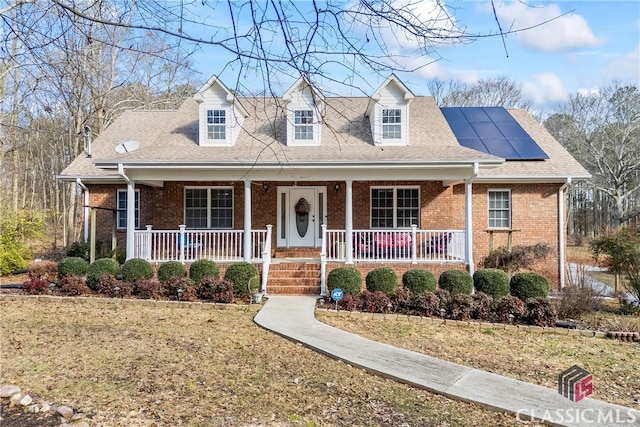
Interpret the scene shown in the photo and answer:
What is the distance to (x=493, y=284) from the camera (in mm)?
10102

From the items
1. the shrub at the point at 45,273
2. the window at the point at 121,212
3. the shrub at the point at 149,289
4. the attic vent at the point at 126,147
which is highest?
the attic vent at the point at 126,147

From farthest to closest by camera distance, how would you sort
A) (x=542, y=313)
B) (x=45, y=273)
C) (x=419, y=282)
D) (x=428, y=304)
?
(x=45, y=273) → (x=419, y=282) → (x=428, y=304) → (x=542, y=313)

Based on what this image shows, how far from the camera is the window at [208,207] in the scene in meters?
14.4

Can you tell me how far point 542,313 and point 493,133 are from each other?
910 centimetres

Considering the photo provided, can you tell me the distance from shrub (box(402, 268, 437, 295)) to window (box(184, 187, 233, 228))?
268 inches

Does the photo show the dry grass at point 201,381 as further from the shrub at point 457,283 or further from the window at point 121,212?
the window at point 121,212

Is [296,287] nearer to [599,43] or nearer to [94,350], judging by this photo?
[94,350]

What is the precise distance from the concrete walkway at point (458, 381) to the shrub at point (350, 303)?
159cm

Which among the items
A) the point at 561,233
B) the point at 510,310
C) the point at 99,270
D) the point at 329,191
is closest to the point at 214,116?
the point at 329,191

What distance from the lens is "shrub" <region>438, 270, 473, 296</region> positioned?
10.1 m

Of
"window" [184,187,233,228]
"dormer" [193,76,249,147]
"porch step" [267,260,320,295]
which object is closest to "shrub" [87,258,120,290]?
"window" [184,187,233,228]

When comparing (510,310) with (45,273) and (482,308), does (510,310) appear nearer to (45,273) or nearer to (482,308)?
(482,308)

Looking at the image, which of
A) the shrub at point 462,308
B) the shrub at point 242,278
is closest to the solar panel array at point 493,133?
the shrub at point 462,308

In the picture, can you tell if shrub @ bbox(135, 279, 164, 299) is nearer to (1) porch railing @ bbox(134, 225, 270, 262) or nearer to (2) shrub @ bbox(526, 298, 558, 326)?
(1) porch railing @ bbox(134, 225, 270, 262)
